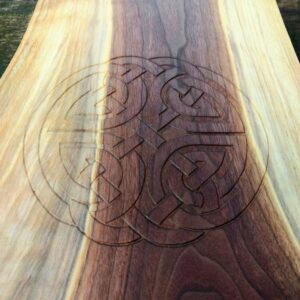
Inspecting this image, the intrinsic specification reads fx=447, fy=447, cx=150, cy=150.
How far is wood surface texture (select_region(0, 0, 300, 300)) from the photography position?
87cm

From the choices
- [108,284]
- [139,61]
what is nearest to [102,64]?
[139,61]

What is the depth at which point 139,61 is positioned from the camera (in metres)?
1.17

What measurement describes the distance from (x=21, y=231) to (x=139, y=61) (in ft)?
1.73

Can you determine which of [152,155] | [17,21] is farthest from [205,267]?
[17,21]

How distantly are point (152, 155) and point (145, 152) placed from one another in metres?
0.02

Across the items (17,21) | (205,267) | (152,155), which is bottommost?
(205,267)

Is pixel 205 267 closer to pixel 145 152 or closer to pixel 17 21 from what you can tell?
pixel 145 152

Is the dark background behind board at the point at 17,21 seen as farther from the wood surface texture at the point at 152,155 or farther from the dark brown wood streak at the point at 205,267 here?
the dark brown wood streak at the point at 205,267

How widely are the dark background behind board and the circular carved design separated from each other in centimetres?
65

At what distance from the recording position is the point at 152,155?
102 centimetres

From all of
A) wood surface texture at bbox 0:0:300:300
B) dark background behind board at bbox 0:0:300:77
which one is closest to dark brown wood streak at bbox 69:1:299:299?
wood surface texture at bbox 0:0:300:300

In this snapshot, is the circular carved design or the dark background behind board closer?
the circular carved design

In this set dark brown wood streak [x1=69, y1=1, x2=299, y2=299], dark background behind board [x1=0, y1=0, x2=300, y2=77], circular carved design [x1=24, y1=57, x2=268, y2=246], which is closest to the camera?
dark brown wood streak [x1=69, y1=1, x2=299, y2=299]

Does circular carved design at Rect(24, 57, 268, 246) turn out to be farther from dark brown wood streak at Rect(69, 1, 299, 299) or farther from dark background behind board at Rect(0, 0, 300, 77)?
dark background behind board at Rect(0, 0, 300, 77)
